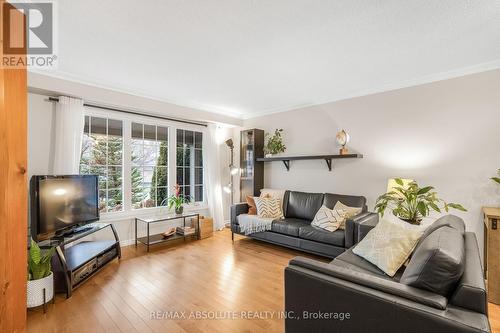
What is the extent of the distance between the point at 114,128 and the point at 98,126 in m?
0.22

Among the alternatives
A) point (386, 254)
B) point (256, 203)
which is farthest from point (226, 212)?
point (386, 254)

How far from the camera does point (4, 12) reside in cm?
77

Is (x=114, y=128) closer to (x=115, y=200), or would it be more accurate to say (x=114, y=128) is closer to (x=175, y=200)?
(x=115, y=200)

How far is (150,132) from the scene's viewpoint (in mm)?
4277

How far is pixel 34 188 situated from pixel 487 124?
16.6 feet

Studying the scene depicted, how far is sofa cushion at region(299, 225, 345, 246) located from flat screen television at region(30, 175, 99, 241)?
113 inches

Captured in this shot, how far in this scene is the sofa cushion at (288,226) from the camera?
137 inches

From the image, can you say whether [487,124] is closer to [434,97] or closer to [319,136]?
[434,97]

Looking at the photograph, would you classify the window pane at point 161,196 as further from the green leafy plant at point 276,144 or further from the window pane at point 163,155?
the green leafy plant at point 276,144

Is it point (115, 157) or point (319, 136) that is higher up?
point (319, 136)

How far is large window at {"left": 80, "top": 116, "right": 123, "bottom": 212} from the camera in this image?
3607mm

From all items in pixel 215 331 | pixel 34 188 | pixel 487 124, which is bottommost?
pixel 215 331

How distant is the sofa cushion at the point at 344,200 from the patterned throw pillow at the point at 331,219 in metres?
0.29

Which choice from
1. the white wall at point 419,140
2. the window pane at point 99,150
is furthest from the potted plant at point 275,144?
the window pane at point 99,150
